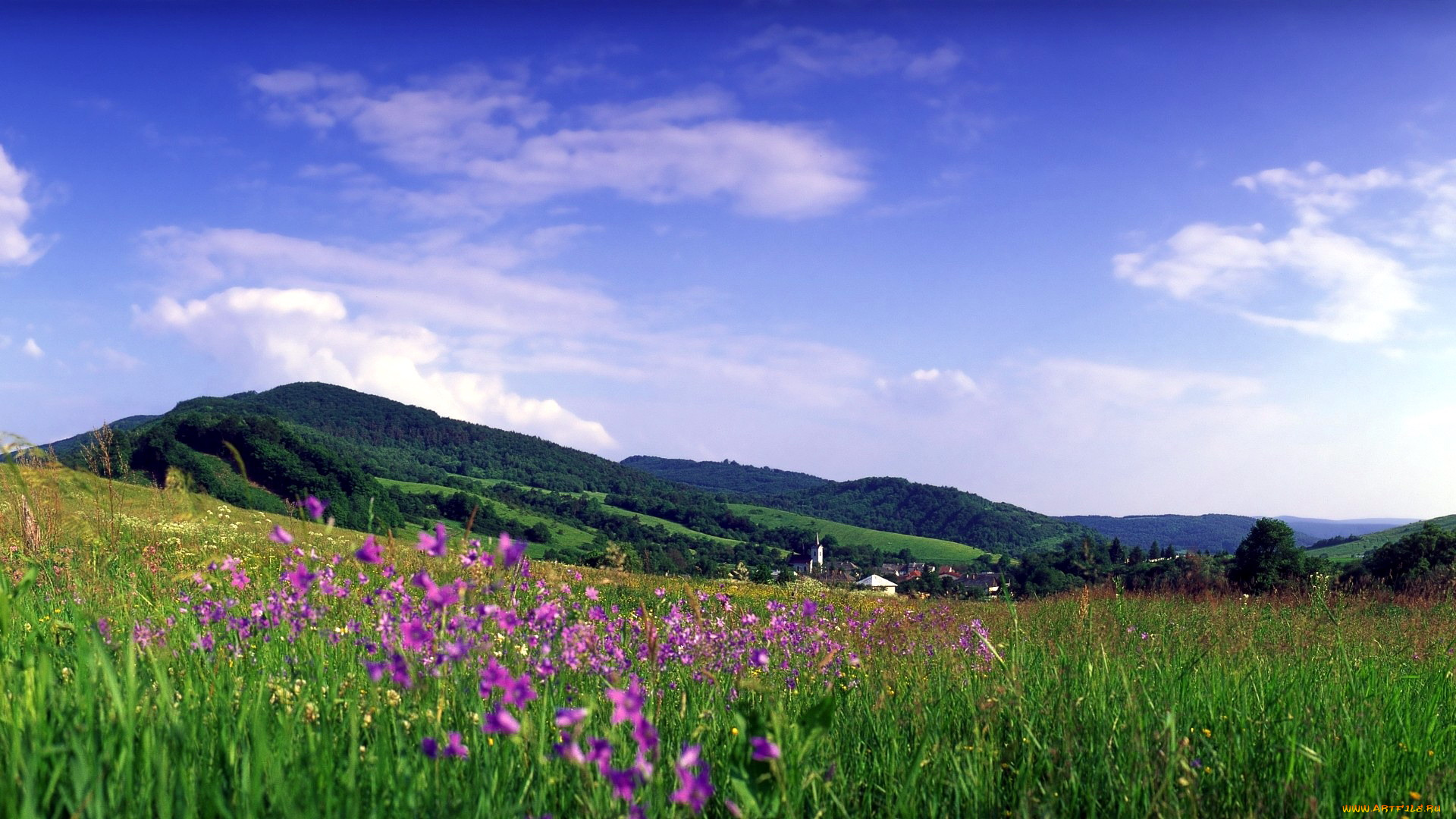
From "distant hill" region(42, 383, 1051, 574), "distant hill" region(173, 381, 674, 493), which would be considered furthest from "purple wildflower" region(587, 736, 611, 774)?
"distant hill" region(173, 381, 674, 493)

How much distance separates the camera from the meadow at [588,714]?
1.99 metres

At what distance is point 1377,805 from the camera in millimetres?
2631

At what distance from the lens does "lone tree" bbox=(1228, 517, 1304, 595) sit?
2578cm

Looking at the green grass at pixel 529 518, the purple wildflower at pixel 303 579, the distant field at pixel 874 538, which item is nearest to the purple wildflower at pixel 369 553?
the purple wildflower at pixel 303 579

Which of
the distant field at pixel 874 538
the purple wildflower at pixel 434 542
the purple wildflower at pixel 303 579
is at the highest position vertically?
the purple wildflower at pixel 434 542

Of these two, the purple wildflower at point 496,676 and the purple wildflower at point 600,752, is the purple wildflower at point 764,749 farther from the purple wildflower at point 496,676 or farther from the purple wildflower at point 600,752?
the purple wildflower at point 496,676

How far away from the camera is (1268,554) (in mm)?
28234

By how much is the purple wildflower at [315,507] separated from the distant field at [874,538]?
424 ft

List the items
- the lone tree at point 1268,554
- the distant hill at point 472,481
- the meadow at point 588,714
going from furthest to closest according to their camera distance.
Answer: the distant hill at point 472,481, the lone tree at point 1268,554, the meadow at point 588,714

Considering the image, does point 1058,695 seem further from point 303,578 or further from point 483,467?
point 483,467

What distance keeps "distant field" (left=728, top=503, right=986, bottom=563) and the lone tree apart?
318 feet

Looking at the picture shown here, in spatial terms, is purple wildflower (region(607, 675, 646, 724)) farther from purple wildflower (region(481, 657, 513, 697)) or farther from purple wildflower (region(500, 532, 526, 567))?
purple wildflower (region(500, 532, 526, 567))

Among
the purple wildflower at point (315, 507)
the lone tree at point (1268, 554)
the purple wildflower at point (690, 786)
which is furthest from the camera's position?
the lone tree at point (1268, 554)

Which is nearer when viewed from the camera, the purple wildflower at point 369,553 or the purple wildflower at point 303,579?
the purple wildflower at point 369,553
